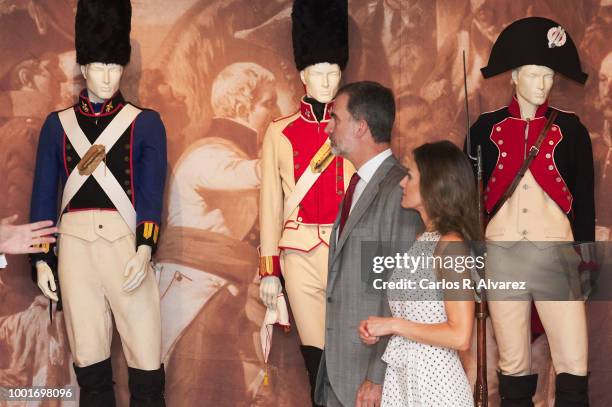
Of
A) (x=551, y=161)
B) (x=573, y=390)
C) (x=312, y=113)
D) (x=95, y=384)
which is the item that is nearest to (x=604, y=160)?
(x=551, y=161)

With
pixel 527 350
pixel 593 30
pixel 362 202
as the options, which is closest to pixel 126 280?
pixel 362 202

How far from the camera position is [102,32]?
499 centimetres

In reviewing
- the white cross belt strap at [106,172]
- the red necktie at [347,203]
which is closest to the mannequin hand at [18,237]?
the white cross belt strap at [106,172]

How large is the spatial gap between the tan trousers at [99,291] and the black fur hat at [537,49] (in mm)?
2143

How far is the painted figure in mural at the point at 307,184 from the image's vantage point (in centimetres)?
484

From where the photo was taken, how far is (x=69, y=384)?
18.3 ft

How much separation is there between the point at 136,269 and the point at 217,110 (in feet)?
4.19

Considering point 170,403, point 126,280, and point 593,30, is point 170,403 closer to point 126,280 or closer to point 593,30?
point 126,280

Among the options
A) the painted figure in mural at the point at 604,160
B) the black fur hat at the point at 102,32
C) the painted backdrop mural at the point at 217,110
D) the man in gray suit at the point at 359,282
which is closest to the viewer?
the man in gray suit at the point at 359,282

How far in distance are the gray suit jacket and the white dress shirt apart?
76 mm

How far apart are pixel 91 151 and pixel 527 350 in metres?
2.47

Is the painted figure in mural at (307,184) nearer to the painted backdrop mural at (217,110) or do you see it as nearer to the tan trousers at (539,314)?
the painted backdrop mural at (217,110)

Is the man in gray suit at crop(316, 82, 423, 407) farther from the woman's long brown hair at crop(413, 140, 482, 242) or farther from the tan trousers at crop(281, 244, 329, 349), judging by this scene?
the tan trousers at crop(281, 244, 329, 349)

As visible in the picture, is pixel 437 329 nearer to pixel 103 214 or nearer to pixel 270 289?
pixel 270 289
